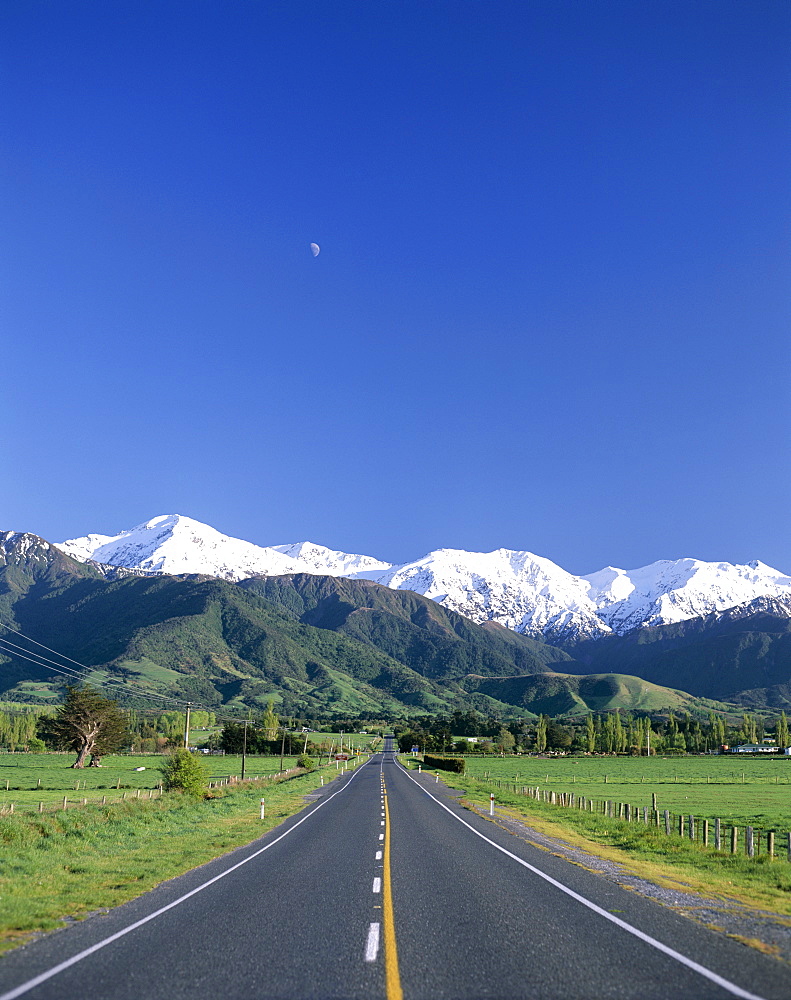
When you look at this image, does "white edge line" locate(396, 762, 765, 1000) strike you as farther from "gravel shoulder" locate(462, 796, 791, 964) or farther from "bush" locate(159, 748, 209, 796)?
"bush" locate(159, 748, 209, 796)

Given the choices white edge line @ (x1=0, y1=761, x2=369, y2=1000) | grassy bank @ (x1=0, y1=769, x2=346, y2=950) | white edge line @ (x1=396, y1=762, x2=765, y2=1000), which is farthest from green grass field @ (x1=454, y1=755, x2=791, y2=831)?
white edge line @ (x1=0, y1=761, x2=369, y2=1000)

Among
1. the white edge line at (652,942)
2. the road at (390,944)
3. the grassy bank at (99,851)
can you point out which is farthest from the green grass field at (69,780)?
the white edge line at (652,942)

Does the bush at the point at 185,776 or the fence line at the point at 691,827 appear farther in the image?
the bush at the point at 185,776

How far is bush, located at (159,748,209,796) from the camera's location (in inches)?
2255

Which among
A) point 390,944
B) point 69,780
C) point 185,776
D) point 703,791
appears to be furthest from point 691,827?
point 69,780

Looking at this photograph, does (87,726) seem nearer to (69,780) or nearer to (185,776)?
(69,780)

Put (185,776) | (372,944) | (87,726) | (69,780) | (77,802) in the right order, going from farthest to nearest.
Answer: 1. (87,726)
2. (69,780)
3. (185,776)
4. (77,802)
5. (372,944)

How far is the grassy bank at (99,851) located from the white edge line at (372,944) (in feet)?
19.5

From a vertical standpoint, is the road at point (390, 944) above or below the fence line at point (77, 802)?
above

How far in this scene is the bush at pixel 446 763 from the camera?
386 feet

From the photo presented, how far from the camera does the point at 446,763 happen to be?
12625cm

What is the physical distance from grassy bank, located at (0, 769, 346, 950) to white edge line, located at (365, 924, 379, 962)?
5930 mm

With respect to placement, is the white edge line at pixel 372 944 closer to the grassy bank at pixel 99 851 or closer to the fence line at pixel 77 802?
the grassy bank at pixel 99 851

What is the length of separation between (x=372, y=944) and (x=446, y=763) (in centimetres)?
11875
